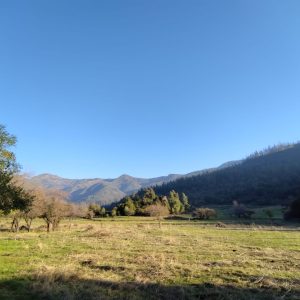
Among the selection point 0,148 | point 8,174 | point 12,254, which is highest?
point 0,148

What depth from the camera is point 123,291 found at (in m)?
15.2

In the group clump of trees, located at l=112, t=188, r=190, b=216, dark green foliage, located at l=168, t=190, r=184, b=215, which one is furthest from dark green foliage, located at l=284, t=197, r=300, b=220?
dark green foliage, located at l=168, t=190, r=184, b=215

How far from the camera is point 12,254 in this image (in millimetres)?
26000

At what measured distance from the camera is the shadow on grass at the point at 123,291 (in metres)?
14.3

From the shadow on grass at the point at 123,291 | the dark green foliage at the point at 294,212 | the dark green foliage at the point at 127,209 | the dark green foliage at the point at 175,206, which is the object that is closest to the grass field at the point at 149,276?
the shadow on grass at the point at 123,291

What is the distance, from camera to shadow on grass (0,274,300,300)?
46.8 ft

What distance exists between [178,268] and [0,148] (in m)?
15.4

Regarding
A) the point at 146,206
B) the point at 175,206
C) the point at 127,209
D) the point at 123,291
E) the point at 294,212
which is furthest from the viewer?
the point at 175,206

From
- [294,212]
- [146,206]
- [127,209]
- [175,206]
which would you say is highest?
[146,206]

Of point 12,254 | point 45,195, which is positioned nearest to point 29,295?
point 12,254

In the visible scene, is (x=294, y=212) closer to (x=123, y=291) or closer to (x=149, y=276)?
(x=149, y=276)

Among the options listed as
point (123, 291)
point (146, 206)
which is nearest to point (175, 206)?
point (146, 206)

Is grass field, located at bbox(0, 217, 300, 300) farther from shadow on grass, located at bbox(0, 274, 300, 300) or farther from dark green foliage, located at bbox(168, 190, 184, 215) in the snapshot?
dark green foliage, located at bbox(168, 190, 184, 215)

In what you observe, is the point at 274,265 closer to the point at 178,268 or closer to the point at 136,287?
the point at 178,268
